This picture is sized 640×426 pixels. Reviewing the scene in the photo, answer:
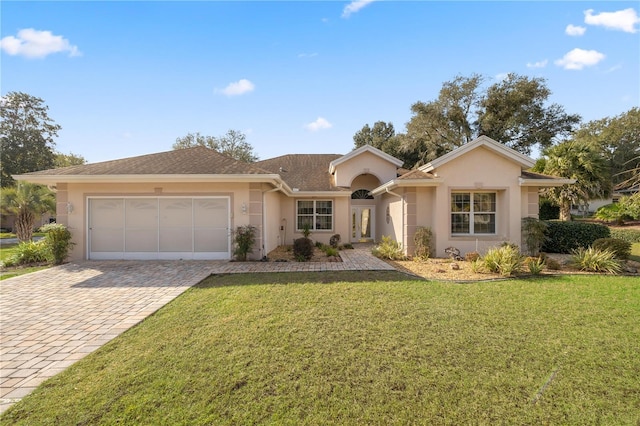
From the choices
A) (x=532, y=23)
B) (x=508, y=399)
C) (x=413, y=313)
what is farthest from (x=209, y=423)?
(x=532, y=23)

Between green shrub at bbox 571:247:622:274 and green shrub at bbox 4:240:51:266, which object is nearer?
green shrub at bbox 571:247:622:274

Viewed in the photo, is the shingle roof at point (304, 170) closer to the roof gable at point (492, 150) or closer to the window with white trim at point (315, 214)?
the window with white trim at point (315, 214)

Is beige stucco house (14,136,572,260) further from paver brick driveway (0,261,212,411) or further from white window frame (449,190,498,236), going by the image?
paver brick driveway (0,261,212,411)

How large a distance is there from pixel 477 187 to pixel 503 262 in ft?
13.8

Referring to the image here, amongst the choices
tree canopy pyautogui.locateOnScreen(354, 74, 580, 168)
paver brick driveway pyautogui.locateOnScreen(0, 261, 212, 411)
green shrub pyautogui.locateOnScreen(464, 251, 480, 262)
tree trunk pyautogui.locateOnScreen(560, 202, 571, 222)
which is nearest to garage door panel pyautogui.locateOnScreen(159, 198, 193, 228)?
paver brick driveway pyautogui.locateOnScreen(0, 261, 212, 411)

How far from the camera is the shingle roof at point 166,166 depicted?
11.3 metres

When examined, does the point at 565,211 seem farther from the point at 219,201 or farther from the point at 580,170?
the point at 219,201

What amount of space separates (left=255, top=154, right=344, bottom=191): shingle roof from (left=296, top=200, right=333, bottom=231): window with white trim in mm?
910

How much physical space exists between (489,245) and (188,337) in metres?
12.0

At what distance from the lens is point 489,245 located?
40.4 feet

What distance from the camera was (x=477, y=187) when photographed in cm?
1224

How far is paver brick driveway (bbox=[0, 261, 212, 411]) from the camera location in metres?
3.98

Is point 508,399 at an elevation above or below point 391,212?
below

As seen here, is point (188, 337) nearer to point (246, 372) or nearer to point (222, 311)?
point (222, 311)
